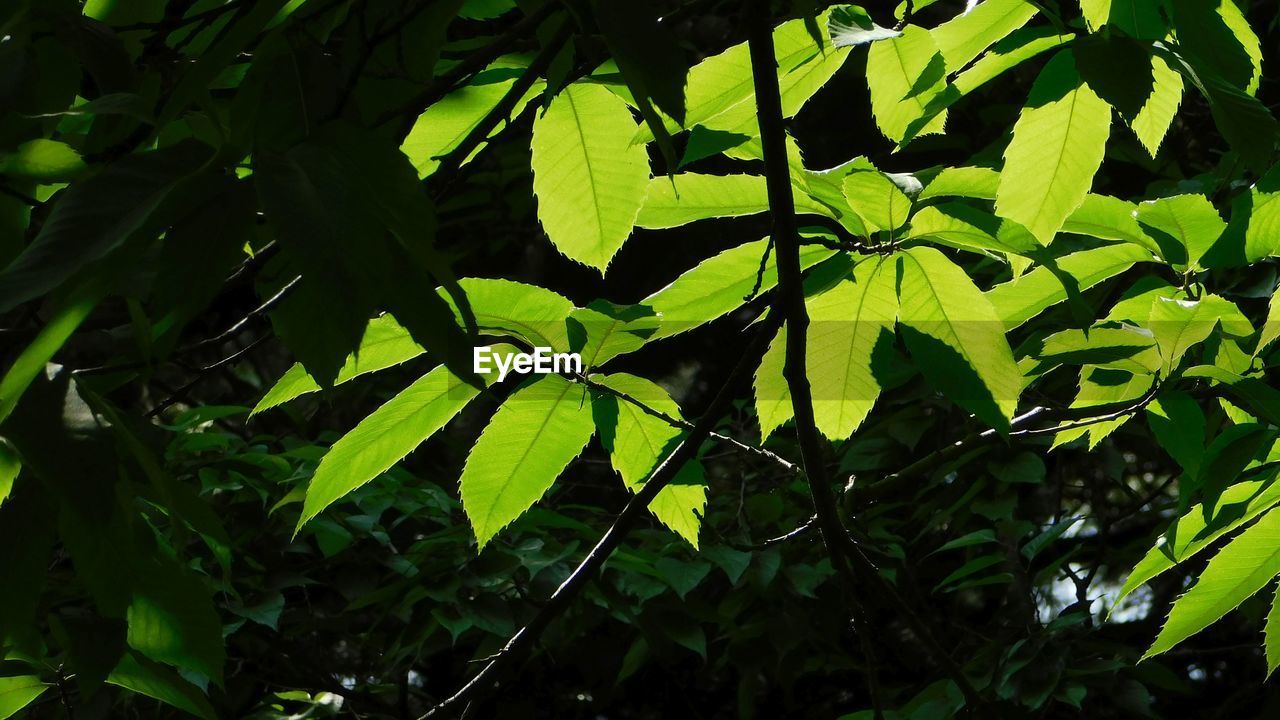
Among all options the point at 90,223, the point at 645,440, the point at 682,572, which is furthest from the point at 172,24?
the point at 682,572

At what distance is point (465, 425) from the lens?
11.0 feet

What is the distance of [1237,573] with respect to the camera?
1.06m

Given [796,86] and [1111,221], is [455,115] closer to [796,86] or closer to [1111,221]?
[796,86]

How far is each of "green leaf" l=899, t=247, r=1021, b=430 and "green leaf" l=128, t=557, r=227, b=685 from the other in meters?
0.59

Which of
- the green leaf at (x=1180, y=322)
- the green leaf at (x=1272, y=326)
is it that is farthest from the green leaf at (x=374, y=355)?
the green leaf at (x=1272, y=326)

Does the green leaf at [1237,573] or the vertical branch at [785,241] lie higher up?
the vertical branch at [785,241]

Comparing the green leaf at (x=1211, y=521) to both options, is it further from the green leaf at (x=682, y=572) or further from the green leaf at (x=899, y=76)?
the green leaf at (x=682, y=572)

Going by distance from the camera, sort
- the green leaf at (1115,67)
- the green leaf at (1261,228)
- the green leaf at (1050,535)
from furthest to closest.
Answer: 1. the green leaf at (1050,535)
2. the green leaf at (1261,228)
3. the green leaf at (1115,67)

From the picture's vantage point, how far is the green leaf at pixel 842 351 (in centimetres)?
96

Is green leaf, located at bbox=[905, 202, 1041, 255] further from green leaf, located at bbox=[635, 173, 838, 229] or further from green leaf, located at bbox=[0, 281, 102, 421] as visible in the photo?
green leaf, located at bbox=[0, 281, 102, 421]

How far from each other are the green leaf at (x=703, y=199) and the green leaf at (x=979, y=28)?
6.8 inches

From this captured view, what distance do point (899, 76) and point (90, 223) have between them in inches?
29.7

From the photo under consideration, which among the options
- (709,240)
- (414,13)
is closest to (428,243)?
(414,13)

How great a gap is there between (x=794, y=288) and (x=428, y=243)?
421 mm
